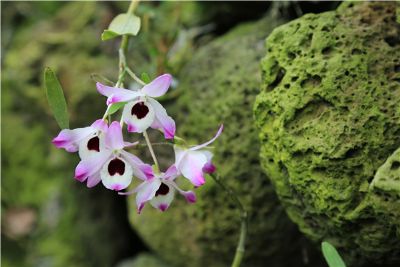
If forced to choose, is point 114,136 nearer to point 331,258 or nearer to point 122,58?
point 122,58

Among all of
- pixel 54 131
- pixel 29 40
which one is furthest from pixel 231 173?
pixel 29 40

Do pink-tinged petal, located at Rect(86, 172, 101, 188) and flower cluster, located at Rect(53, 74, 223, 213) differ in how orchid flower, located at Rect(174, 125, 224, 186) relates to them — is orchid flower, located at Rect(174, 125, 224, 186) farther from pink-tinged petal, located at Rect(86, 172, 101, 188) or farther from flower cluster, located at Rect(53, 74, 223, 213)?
pink-tinged petal, located at Rect(86, 172, 101, 188)

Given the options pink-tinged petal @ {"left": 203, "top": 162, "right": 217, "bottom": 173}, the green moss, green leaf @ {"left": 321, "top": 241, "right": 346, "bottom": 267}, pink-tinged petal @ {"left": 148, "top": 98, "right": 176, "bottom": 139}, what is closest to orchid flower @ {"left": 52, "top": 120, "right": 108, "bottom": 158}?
pink-tinged petal @ {"left": 148, "top": 98, "right": 176, "bottom": 139}

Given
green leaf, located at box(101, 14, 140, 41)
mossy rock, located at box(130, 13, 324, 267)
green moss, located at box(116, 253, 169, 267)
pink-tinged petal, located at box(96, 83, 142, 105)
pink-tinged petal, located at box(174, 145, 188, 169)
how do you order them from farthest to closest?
green moss, located at box(116, 253, 169, 267) → mossy rock, located at box(130, 13, 324, 267) → green leaf, located at box(101, 14, 140, 41) → pink-tinged petal, located at box(174, 145, 188, 169) → pink-tinged petal, located at box(96, 83, 142, 105)

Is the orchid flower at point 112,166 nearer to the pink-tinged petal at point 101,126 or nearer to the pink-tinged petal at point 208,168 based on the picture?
the pink-tinged petal at point 101,126

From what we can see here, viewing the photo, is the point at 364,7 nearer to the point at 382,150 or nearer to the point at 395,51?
the point at 395,51

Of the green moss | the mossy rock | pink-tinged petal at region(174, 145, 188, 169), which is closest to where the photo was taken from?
pink-tinged petal at region(174, 145, 188, 169)
